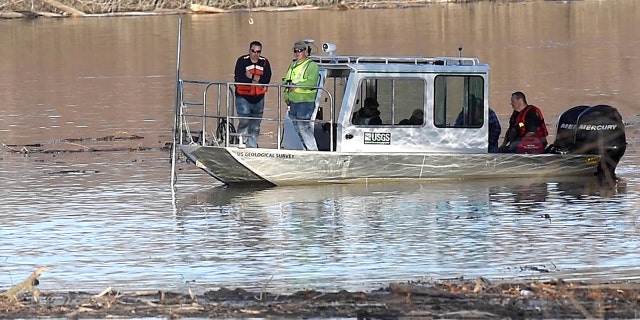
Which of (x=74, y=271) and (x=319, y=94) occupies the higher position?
(x=319, y=94)

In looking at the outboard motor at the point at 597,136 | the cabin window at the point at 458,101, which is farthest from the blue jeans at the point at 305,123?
the outboard motor at the point at 597,136

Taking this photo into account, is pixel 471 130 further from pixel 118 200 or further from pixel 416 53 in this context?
pixel 416 53

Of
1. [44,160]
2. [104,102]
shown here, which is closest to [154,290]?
[44,160]

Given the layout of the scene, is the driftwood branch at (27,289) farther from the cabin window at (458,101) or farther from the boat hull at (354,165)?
the cabin window at (458,101)

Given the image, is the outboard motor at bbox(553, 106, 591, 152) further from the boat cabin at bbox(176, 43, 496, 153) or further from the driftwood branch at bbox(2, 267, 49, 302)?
the driftwood branch at bbox(2, 267, 49, 302)

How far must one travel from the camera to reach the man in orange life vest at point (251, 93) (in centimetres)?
1914

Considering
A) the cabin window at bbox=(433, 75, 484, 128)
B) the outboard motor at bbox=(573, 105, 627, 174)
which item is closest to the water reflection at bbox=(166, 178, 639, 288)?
the outboard motor at bbox=(573, 105, 627, 174)

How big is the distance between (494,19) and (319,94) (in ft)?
114

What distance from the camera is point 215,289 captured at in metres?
12.1

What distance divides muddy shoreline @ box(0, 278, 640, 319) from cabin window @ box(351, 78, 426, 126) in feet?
24.9

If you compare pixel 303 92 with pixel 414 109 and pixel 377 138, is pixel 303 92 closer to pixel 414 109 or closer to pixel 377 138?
pixel 377 138

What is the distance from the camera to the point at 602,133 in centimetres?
1905

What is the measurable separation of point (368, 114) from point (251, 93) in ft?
5.26

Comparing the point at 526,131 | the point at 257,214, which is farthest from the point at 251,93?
the point at 526,131
